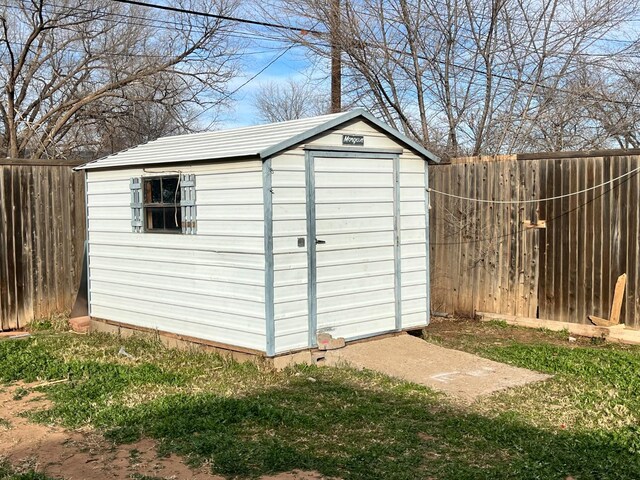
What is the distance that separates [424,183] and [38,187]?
5.34m

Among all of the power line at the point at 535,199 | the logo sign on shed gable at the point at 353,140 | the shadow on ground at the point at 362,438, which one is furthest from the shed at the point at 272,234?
the shadow on ground at the point at 362,438

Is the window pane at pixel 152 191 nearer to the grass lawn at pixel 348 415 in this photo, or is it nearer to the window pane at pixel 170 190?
the window pane at pixel 170 190

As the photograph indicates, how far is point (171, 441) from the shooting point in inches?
202

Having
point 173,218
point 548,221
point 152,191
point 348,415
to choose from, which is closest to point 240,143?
point 173,218

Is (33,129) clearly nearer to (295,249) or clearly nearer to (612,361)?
(295,249)

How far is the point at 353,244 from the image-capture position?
7.82m

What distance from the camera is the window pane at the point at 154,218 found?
8398mm

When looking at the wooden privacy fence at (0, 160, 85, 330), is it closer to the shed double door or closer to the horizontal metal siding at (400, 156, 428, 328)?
the shed double door

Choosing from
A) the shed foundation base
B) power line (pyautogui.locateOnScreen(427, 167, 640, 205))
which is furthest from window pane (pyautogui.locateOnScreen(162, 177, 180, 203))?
power line (pyautogui.locateOnScreen(427, 167, 640, 205))

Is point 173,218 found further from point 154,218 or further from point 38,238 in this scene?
point 38,238

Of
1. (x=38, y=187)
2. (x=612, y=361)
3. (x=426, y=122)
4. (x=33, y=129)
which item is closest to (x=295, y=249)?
(x=612, y=361)

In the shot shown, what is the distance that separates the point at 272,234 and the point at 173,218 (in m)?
1.70

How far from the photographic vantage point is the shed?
714 cm

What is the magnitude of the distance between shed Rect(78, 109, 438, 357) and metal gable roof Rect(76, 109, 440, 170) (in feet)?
0.08
